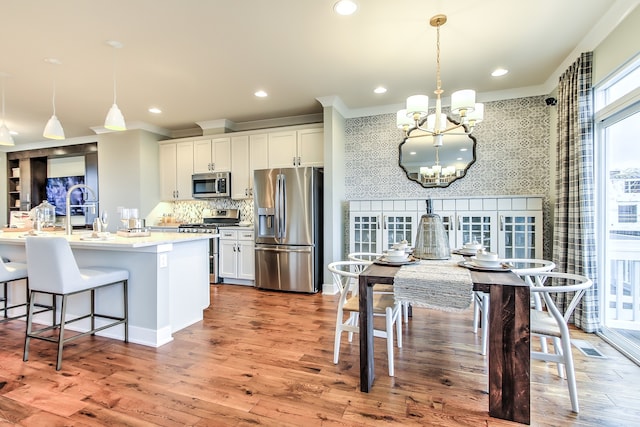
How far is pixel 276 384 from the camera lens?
2.00 meters


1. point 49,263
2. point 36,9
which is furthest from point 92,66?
point 49,263

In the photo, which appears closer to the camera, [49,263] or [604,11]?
[49,263]

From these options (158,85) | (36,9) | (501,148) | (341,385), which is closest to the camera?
(341,385)

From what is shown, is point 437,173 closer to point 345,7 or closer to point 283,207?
point 283,207

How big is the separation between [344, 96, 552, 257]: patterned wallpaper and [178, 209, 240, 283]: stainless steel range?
211 centimetres

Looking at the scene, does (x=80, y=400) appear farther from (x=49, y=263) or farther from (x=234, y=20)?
(x=234, y=20)

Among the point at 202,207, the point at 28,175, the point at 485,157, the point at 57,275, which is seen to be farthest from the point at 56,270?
the point at 28,175

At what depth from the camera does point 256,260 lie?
4.57 metres

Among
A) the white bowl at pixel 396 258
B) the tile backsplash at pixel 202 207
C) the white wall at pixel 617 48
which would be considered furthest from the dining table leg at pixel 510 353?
the tile backsplash at pixel 202 207

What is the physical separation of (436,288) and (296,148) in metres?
3.44

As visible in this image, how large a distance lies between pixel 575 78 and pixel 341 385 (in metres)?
3.43

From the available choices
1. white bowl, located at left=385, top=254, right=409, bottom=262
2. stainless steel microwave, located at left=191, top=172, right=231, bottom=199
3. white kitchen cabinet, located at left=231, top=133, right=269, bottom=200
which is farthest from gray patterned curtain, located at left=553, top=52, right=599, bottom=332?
stainless steel microwave, located at left=191, top=172, right=231, bottom=199

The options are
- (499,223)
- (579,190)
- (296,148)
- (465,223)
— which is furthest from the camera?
(296,148)

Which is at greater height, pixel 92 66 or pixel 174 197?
pixel 92 66
